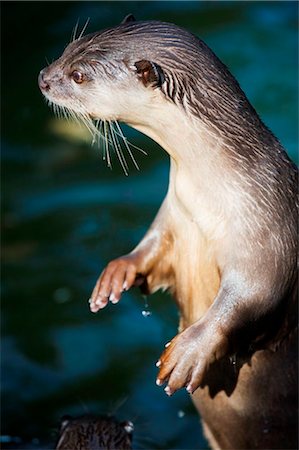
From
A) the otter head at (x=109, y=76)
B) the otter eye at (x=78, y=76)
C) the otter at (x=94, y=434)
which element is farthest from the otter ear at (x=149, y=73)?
the otter at (x=94, y=434)

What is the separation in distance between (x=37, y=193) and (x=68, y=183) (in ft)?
0.63

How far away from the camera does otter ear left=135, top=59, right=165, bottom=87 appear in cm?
384

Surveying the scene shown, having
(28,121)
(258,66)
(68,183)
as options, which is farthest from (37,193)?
(258,66)

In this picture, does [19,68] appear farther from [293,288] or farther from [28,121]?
[293,288]

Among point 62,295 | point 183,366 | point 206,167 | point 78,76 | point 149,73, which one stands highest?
point 62,295

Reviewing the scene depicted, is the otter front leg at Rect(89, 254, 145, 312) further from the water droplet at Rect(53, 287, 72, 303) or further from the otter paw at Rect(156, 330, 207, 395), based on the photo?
the water droplet at Rect(53, 287, 72, 303)

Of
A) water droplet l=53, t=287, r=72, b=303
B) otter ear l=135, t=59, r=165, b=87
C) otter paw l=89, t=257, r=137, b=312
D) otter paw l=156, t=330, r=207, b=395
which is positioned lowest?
otter paw l=156, t=330, r=207, b=395

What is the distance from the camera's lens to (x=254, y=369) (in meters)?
4.48

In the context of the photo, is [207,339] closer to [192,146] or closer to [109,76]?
[192,146]

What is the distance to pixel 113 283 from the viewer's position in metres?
4.45

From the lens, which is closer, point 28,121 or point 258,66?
point 28,121

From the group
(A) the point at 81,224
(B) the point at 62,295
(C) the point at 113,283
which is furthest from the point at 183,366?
(A) the point at 81,224

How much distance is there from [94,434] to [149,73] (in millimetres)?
1567

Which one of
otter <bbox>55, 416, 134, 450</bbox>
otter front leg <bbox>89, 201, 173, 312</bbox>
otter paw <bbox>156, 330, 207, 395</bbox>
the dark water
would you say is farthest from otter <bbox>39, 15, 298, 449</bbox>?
the dark water
